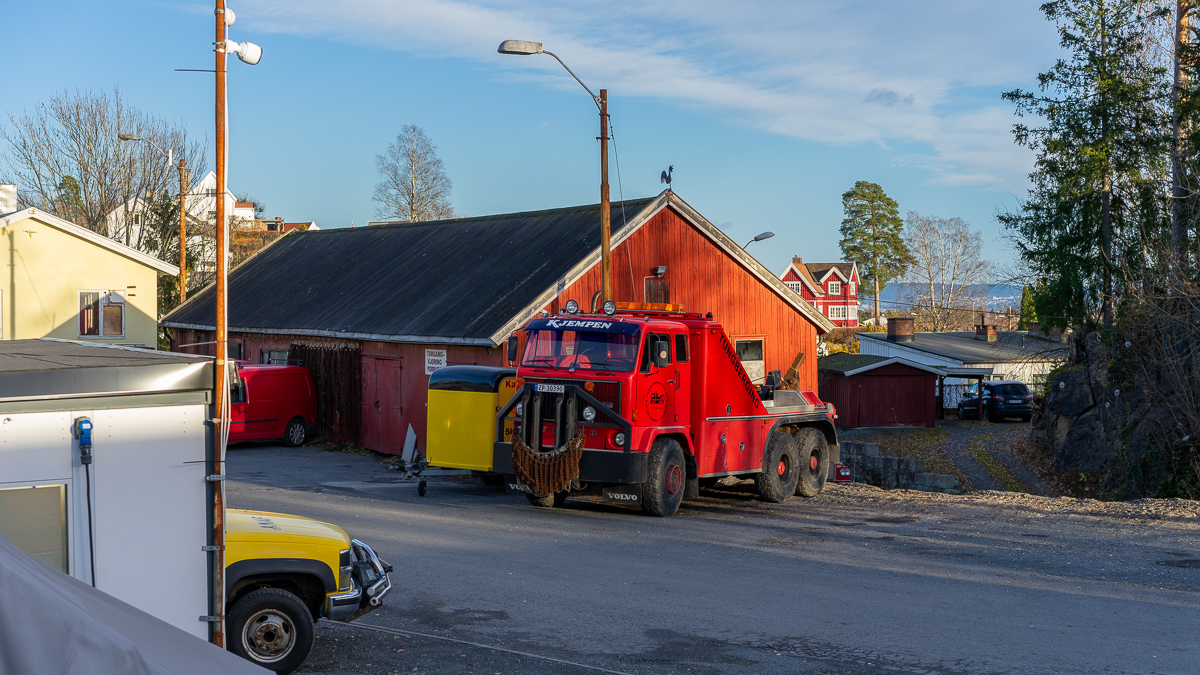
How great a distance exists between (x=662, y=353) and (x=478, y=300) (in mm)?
9418

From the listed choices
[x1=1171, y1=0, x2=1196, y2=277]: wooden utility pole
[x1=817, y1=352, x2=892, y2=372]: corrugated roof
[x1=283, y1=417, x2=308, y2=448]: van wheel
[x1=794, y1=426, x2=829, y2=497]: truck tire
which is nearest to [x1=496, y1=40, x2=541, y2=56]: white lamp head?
[x1=794, y1=426, x2=829, y2=497]: truck tire

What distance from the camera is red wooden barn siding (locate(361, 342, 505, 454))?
23984 millimetres

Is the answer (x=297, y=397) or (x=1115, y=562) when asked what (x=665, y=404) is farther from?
(x=297, y=397)

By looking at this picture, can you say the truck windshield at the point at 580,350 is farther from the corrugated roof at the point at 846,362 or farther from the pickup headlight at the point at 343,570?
the corrugated roof at the point at 846,362

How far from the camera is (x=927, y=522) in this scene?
1590cm

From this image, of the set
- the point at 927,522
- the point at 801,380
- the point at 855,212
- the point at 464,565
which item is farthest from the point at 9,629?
the point at 855,212

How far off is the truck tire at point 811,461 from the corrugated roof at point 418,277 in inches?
277

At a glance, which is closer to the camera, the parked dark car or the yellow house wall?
the yellow house wall

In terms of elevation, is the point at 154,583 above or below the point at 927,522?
above

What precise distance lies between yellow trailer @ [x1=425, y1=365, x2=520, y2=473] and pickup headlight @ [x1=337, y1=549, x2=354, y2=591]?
8.37m

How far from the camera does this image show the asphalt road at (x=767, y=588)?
8.57 metres

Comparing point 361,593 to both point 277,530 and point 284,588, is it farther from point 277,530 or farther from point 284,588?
point 277,530

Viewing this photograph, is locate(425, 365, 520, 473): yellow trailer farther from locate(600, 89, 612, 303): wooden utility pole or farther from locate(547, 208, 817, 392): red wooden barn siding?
locate(547, 208, 817, 392): red wooden barn siding

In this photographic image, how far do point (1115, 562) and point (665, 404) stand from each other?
6.64 metres
